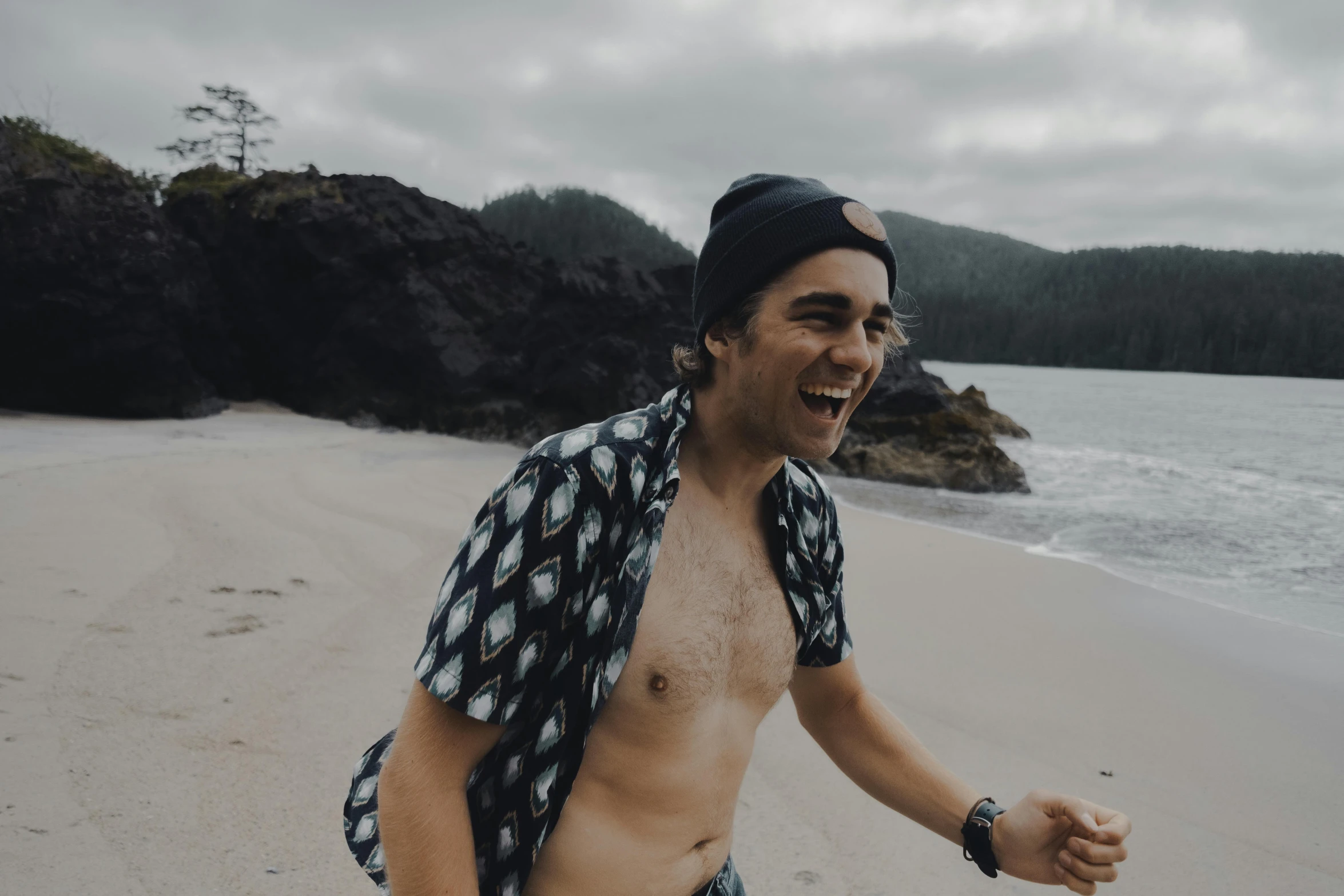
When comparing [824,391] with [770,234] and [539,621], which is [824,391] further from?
[539,621]

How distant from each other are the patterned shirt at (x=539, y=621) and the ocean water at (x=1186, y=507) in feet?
20.2

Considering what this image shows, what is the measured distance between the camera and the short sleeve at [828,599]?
1.65 meters

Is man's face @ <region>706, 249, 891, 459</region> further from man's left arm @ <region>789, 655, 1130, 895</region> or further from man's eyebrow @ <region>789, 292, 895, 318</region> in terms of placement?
man's left arm @ <region>789, 655, 1130, 895</region>

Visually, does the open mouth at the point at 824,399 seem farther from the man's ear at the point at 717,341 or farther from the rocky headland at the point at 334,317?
the rocky headland at the point at 334,317

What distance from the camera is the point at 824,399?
4.68 feet

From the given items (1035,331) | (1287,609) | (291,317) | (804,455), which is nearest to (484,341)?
(291,317)

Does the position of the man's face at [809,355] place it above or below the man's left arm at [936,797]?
above

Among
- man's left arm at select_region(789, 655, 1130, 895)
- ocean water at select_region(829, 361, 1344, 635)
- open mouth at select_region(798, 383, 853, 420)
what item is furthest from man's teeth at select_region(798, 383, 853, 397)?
ocean water at select_region(829, 361, 1344, 635)

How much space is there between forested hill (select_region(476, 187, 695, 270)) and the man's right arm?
23.2 metres

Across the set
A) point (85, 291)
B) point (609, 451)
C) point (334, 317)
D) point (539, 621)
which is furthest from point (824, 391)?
point (334, 317)

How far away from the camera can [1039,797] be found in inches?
57.7

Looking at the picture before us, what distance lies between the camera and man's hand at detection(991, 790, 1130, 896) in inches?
53.2

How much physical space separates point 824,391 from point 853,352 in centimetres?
8

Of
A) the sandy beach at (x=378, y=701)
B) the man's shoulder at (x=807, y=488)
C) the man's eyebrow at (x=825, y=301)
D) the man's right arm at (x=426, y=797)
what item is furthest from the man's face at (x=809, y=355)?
the sandy beach at (x=378, y=701)
